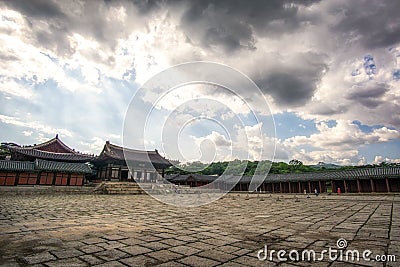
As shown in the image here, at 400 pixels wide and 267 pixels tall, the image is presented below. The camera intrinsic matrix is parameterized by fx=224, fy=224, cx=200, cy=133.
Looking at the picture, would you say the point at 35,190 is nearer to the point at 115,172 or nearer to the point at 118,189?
the point at 118,189

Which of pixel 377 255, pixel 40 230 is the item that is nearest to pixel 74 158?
pixel 40 230

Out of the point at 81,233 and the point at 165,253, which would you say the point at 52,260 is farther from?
the point at 81,233

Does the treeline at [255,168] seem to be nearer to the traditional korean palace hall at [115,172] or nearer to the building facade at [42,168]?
the traditional korean palace hall at [115,172]

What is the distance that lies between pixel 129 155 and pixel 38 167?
36.4ft

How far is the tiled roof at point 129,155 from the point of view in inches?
1131

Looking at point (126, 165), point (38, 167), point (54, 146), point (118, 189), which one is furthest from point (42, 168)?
point (126, 165)

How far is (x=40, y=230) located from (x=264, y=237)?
438cm

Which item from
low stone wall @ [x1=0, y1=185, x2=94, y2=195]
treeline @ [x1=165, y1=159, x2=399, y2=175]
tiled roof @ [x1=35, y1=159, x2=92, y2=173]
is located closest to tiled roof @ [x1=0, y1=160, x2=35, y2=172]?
tiled roof @ [x1=35, y1=159, x2=92, y2=173]

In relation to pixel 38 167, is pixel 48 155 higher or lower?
higher

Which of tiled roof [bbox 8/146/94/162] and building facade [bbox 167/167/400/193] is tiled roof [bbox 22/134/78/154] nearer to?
tiled roof [bbox 8/146/94/162]

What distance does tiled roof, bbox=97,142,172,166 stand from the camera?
28.7m

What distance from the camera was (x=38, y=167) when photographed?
72.9ft

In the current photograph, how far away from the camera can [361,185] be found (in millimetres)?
26688

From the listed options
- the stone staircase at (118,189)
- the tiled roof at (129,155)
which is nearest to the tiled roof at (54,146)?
the tiled roof at (129,155)
